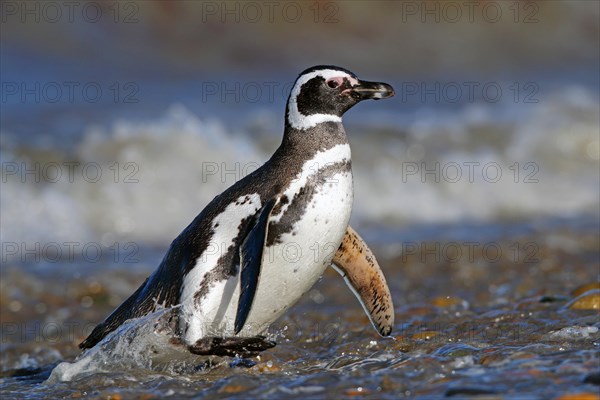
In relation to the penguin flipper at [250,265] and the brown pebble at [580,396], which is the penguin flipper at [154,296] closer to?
the penguin flipper at [250,265]

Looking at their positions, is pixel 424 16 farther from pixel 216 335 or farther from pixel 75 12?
pixel 216 335

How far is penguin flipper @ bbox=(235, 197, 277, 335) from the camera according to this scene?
424 cm

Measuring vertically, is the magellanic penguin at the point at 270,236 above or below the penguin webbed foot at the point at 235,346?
above

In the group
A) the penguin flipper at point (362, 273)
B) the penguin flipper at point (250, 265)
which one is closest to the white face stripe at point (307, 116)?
the penguin flipper at point (250, 265)

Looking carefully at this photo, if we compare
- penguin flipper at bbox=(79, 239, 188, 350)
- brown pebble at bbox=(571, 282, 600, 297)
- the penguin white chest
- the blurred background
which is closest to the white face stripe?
the penguin white chest

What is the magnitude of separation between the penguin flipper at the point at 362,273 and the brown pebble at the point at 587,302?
103 cm

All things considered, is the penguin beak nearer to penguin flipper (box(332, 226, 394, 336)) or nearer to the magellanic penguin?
the magellanic penguin

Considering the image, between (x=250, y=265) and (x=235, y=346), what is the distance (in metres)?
0.35

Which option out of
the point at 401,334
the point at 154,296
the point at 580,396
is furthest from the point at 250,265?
the point at 580,396

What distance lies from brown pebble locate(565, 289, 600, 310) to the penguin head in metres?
1.61

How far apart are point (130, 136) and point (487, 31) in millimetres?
12877

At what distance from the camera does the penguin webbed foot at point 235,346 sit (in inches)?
170

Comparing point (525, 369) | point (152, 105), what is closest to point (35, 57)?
point (152, 105)

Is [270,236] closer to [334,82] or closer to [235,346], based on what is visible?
[235,346]
